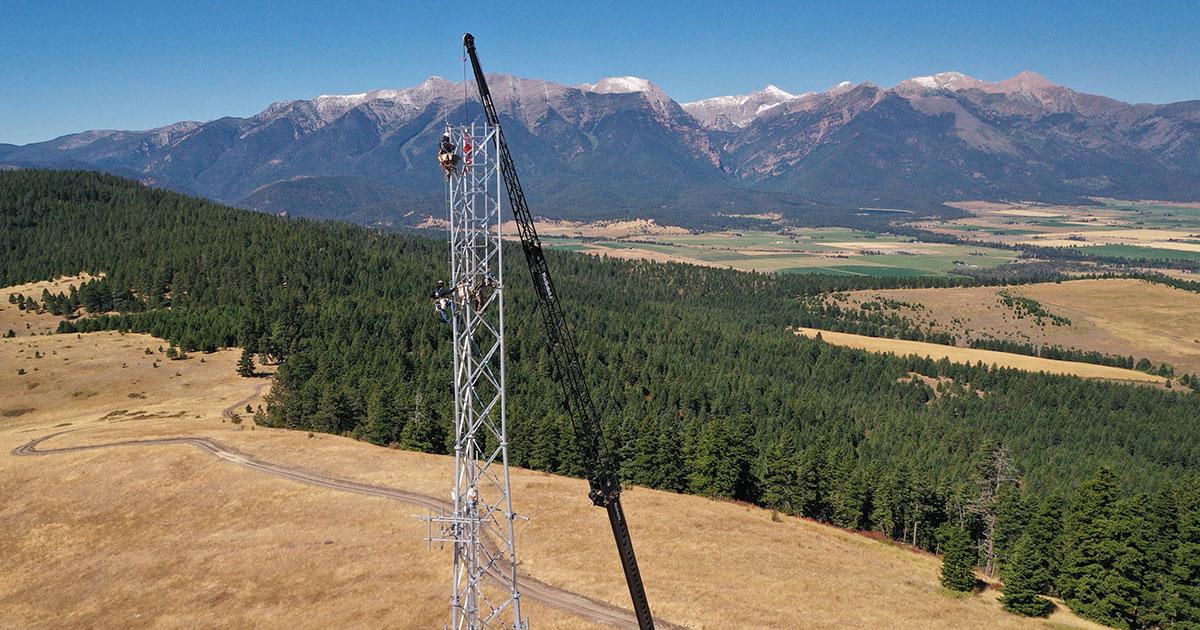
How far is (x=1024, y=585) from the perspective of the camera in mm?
71438

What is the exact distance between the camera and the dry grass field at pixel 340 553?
65.2 m

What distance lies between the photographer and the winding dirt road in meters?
63.3

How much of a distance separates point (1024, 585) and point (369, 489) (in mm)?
72585

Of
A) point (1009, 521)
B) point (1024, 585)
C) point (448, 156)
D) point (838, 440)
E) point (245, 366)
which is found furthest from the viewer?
point (245, 366)

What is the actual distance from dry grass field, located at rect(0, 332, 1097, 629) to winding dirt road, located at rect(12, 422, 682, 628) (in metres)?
1.41

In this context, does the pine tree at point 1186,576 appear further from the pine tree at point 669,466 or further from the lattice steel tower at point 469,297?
the lattice steel tower at point 469,297

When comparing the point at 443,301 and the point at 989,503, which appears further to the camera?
the point at 989,503

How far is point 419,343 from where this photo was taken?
188m

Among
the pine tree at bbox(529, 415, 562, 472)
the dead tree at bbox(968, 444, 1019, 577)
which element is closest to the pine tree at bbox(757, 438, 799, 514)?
the dead tree at bbox(968, 444, 1019, 577)

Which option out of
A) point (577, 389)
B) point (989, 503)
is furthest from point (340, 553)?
point (989, 503)

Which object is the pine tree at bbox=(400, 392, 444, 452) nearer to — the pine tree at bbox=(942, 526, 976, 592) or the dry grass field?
the dry grass field

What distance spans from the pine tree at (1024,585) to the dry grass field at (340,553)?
5.01 ft

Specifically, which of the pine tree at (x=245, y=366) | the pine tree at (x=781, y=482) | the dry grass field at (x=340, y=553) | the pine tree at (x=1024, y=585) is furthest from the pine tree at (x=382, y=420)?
the pine tree at (x=1024, y=585)

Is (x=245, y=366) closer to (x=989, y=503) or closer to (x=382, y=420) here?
(x=382, y=420)
